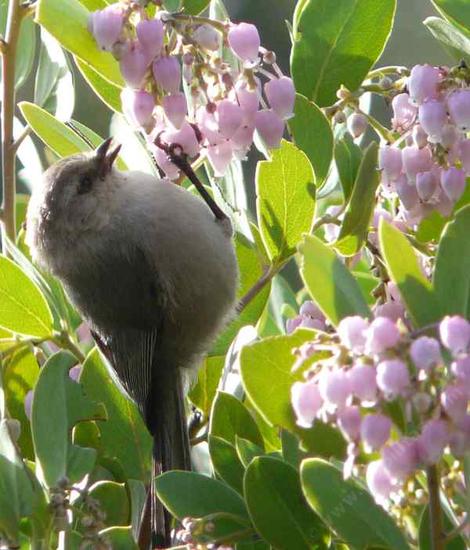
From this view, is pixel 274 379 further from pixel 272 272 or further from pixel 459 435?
pixel 272 272

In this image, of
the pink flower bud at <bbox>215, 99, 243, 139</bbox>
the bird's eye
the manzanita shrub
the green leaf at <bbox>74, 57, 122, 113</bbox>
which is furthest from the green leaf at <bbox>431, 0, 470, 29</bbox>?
the bird's eye

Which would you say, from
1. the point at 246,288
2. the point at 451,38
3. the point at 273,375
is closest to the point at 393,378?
the point at 273,375

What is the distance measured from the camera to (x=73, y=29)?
5.62ft

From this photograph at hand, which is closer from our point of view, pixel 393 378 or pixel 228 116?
pixel 393 378

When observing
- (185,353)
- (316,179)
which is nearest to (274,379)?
(316,179)

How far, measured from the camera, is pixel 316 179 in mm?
1947

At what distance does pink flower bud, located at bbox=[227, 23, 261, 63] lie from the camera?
1.60 m

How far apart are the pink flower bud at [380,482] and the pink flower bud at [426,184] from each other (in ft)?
1.67

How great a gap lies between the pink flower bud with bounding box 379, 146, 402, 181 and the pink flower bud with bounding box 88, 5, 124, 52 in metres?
0.42

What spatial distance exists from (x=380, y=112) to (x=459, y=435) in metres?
4.92

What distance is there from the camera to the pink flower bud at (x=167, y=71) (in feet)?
5.26

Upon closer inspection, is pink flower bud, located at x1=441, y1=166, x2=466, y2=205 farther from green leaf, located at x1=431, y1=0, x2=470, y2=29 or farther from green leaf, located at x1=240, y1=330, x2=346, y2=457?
green leaf, located at x1=240, y1=330, x2=346, y2=457

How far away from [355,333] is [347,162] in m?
0.62

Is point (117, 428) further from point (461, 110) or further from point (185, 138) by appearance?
point (461, 110)
